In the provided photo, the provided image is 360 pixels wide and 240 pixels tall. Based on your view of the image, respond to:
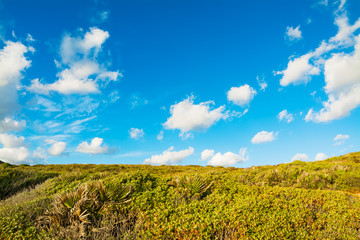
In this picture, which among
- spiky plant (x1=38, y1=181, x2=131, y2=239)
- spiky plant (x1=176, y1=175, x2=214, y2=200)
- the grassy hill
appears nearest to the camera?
the grassy hill

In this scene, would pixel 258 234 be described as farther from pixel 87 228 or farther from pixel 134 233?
pixel 87 228

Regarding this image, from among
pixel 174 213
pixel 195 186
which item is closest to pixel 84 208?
pixel 174 213

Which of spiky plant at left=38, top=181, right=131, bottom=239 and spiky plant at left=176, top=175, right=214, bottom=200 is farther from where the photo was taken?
spiky plant at left=176, top=175, right=214, bottom=200

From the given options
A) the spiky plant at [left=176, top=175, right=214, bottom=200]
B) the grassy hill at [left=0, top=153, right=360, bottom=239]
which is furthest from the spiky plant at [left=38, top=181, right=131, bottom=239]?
the spiky plant at [left=176, top=175, right=214, bottom=200]

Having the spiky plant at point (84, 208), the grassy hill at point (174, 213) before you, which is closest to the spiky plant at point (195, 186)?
the grassy hill at point (174, 213)

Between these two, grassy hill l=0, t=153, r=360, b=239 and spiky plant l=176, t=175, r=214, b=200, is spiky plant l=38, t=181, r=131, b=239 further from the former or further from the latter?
spiky plant l=176, t=175, r=214, b=200

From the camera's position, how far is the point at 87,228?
16.9 ft

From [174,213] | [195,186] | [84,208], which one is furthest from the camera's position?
[195,186]

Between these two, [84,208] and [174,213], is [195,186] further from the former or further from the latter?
[84,208]

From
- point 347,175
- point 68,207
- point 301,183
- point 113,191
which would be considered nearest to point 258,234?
point 113,191

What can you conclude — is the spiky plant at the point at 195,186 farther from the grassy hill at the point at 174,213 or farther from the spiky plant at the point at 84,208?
the spiky plant at the point at 84,208

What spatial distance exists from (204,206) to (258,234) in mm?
1541

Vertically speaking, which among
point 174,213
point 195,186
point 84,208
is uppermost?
point 195,186

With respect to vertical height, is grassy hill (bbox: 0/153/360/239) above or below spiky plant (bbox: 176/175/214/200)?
below
